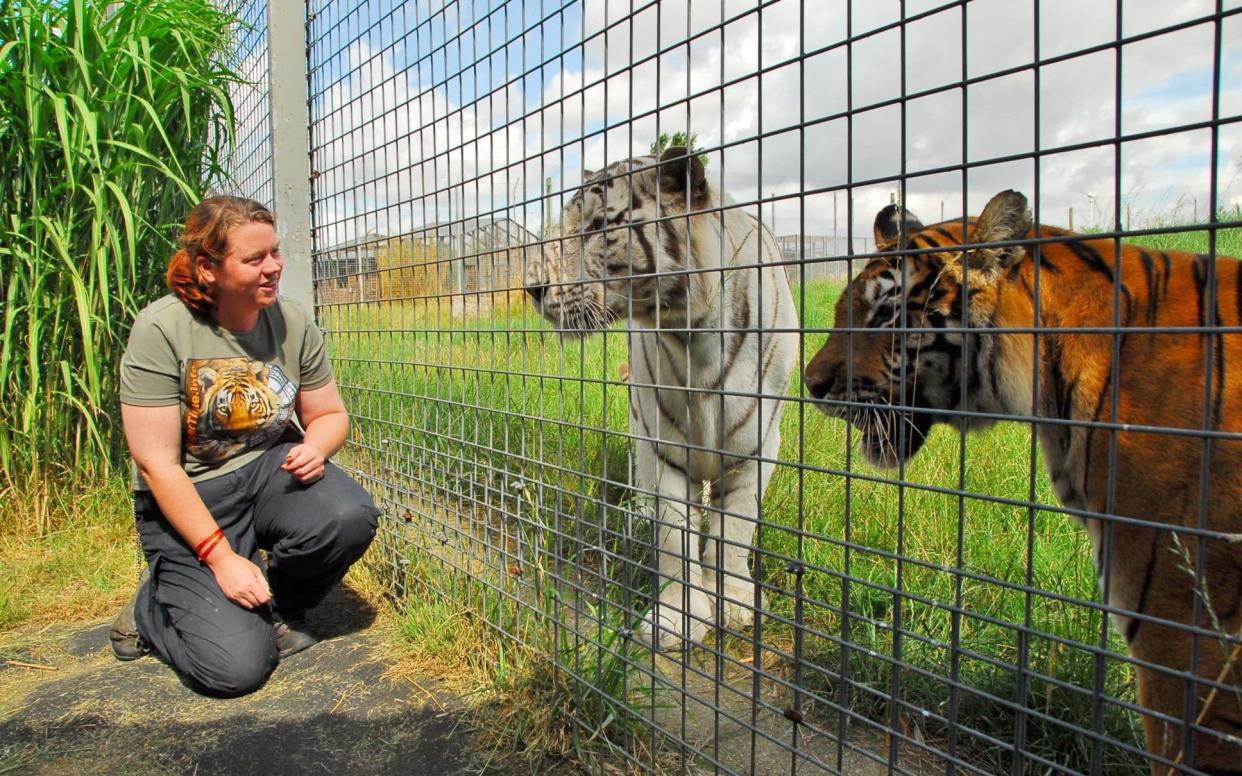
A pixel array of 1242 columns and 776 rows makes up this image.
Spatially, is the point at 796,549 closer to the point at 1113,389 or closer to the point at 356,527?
the point at 356,527

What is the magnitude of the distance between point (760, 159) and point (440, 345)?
174cm

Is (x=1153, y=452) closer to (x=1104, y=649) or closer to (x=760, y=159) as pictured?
(x=1104, y=649)

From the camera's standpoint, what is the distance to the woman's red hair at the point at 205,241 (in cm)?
273

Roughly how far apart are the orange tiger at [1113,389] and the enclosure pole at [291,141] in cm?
297

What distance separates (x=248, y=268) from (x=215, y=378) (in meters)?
0.43

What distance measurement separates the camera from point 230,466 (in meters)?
2.98

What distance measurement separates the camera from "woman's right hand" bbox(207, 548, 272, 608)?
2.78m

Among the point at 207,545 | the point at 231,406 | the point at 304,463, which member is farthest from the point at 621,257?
the point at 207,545

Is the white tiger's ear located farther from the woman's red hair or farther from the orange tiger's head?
the woman's red hair

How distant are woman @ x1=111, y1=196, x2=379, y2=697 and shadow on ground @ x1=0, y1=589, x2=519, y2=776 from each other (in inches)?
4.4

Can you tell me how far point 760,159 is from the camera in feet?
5.32

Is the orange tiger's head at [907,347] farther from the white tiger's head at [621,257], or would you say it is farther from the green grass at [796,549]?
the white tiger's head at [621,257]

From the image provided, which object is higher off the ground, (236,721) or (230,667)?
(230,667)

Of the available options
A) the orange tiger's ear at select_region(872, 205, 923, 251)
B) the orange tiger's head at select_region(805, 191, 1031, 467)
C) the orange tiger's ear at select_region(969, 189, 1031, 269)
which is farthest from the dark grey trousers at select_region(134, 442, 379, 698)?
the orange tiger's ear at select_region(969, 189, 1031, 269)
